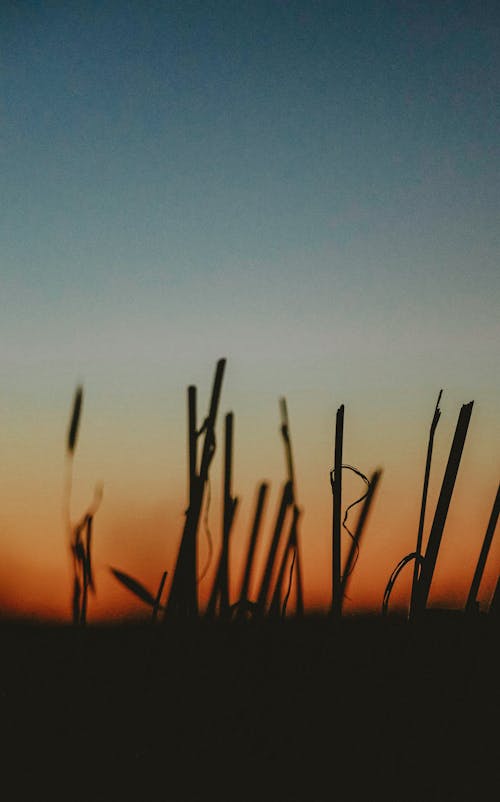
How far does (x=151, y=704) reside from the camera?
84cm

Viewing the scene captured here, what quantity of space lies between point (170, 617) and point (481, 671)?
359mm

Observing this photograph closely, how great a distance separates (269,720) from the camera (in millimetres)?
856

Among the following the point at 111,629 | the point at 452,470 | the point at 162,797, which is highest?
the point at 452,470

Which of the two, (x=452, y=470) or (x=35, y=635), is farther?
(x=35, y=635)

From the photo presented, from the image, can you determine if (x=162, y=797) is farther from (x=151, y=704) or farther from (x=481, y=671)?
(x=481, y=671)

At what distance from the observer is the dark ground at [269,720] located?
2.63 ft

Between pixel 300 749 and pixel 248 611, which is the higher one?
pixel 248 611

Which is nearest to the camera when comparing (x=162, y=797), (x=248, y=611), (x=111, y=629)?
(x=162, y=797)

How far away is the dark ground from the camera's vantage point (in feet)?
2.63

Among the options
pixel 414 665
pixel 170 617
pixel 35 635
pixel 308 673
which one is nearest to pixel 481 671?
pixel 414 665

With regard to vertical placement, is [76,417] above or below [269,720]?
above

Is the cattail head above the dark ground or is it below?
above

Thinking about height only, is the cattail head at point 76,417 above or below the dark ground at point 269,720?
above

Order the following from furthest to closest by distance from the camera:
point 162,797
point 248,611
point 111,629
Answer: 1. point 111,629
2. point 248,611
3. point 162,797
